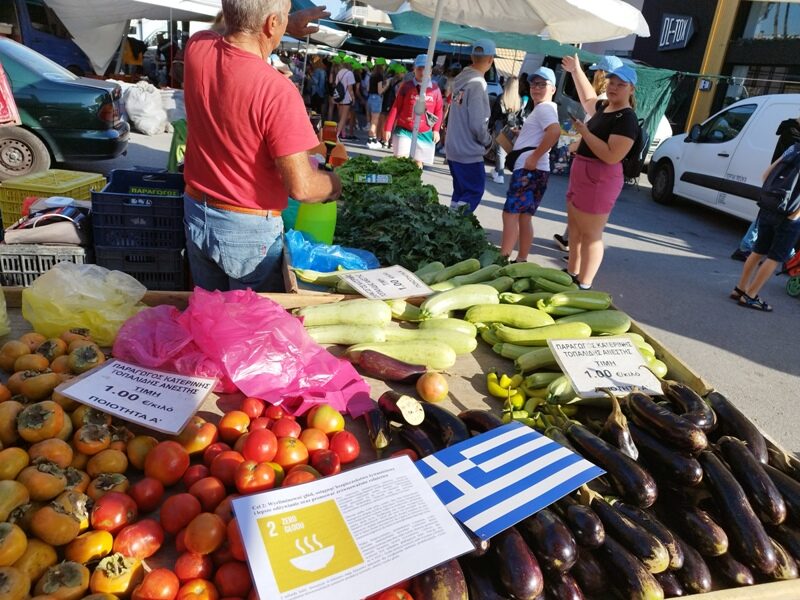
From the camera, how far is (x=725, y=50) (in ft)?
63.2

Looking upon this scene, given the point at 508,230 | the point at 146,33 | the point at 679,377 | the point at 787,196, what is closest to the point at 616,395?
the point at 679,377

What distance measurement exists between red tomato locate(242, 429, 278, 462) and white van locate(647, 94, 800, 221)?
9421 mm

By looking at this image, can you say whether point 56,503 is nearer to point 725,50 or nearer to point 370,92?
point 370,92

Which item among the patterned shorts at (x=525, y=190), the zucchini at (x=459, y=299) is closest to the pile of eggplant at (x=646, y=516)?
the zucchini at (x=459, y=299)

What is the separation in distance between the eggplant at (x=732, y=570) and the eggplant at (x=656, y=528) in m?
0.15

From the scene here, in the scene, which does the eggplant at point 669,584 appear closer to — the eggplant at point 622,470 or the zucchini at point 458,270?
the eggplant at point 622,470

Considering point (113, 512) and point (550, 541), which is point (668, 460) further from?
point (113, 512)

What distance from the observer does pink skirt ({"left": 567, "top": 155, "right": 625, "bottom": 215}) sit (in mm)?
4633

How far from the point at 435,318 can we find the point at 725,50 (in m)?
21.6

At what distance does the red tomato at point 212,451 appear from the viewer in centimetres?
159

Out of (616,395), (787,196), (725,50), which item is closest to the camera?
(616,395)

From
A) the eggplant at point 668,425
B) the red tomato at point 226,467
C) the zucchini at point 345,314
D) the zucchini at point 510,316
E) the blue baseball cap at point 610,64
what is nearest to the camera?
the red tomato at point 226,467

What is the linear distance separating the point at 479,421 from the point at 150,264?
8.04 feet

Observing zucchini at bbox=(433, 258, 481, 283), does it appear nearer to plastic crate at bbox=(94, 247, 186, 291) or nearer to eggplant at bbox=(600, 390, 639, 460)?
eggplant at bbox=(600, 390, 639, 460)
